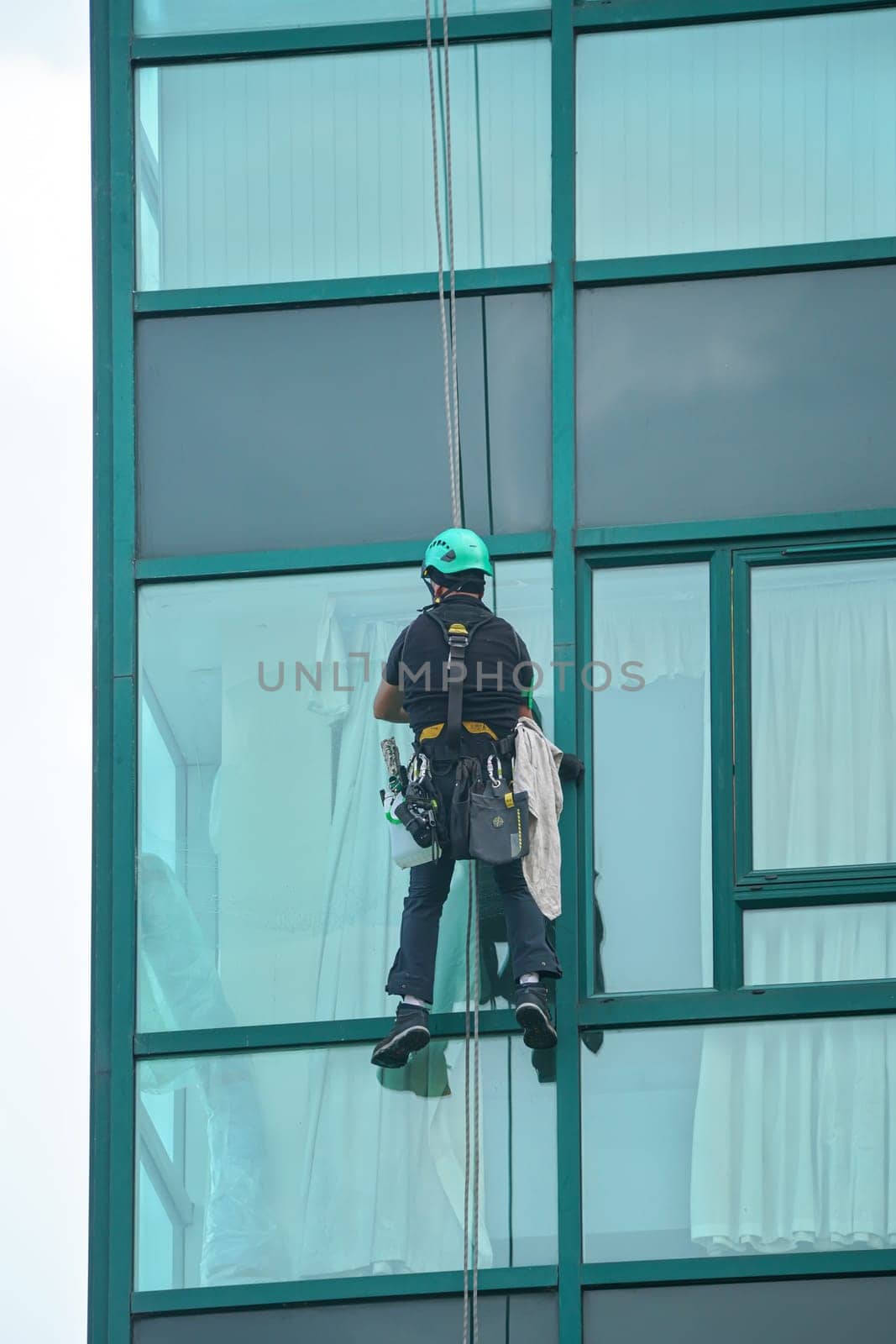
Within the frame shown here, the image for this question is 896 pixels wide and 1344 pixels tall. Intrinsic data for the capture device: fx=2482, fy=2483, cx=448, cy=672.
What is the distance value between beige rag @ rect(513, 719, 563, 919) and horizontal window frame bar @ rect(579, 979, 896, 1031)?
62 cm

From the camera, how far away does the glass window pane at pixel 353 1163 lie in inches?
453

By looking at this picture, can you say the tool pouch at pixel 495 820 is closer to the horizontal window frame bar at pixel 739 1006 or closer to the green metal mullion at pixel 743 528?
the horizontal window frame bar at pixel 739 1006

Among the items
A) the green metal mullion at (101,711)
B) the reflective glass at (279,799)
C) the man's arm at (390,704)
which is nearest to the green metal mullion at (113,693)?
the green metal mullion at (101,711)

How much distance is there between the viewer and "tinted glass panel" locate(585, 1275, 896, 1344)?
11109 mm

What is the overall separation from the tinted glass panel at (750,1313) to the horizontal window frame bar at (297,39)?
6390 millimetres

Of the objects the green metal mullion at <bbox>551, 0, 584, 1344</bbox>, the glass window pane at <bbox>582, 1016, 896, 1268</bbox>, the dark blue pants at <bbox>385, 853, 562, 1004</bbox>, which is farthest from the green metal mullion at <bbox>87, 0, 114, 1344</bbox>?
the glass window pane at <bbox>582, 1016, 896, 1268</bbox>

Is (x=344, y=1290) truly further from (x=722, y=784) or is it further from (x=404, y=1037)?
(x=722, y=784)

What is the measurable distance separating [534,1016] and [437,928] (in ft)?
2.23

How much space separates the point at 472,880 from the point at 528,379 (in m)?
2.56

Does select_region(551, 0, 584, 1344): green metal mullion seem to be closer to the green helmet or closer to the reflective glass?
the reflective glass

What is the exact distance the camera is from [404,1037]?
1110 centimetres

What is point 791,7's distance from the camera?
42.3 feet

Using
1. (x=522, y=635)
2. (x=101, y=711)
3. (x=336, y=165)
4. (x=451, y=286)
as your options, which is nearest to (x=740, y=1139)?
Result: (x=522, y=635)

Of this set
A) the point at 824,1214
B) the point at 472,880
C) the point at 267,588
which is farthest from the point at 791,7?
the point at 824,1214
